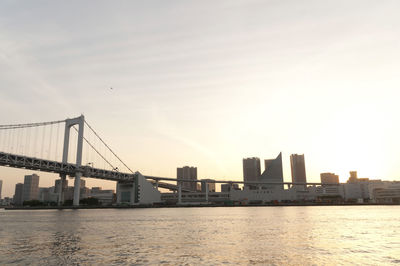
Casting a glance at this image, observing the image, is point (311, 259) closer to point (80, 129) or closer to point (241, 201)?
point (80, 129)

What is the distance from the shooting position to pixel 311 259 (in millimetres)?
20062

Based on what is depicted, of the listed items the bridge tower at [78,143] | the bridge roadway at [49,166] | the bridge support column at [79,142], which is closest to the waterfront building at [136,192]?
the bridge roadway at [49,166]

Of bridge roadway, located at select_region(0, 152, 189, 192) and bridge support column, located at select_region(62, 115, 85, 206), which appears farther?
bridge support column, located at select_region(62, 115, 85, 206)

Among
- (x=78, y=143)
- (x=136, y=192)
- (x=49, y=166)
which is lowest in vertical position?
(x=136, y=192)

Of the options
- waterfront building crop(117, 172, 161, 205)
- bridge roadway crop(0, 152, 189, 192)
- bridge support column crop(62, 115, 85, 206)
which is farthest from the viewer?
waterfront building crop(117, 172, 161, 205)

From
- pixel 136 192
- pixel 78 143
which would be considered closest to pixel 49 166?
pixel 78 143

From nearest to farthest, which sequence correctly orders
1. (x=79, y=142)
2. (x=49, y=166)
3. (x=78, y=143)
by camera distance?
(x=49, y=166)
(x=79, y=142)
(x=78, y=143)

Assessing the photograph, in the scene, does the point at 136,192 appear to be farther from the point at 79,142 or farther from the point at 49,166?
the point at 49,166

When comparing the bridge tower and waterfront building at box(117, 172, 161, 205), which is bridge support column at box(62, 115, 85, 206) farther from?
waterfront building at box(117, 172, 161, 205)

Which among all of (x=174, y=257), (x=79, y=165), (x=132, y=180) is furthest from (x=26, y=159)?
(x=174, y=257)

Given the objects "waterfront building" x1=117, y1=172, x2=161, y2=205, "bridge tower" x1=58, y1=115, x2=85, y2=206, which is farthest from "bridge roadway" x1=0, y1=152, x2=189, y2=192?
"waterfront building" x1=117, y1=172, x2=161, y2=205

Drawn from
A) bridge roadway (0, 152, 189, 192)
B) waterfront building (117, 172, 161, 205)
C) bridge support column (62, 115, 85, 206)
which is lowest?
waterfront building (117, 172, 161, 205)

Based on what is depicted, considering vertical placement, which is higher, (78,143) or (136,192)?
(78,143)

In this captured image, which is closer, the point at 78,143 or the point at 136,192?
the point at 78,143
